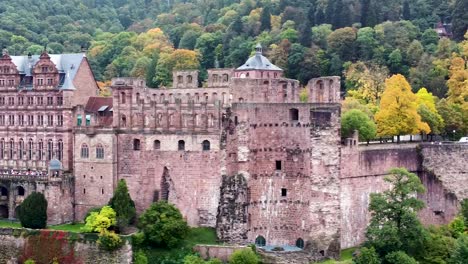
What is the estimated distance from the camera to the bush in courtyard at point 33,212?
57.1 meters

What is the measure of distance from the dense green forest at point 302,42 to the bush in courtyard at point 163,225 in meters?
18.2

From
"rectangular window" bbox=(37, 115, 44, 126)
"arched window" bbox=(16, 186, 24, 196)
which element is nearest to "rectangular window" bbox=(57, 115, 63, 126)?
"rectangular window" bbox=(37, 115, 44, 126)

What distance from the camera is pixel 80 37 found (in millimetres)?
130125

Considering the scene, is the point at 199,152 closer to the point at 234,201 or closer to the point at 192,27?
the point at 234,201

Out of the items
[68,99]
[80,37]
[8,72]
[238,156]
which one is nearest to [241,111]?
[238,156]

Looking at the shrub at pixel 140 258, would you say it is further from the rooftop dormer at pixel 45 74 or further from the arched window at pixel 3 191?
the rooftop dormer at pixel 45 74

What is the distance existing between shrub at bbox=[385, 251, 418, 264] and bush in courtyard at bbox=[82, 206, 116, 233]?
18.7 metres

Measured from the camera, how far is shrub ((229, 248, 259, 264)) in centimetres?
5175

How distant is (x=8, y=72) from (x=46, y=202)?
12670 mm

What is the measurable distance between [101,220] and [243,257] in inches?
407

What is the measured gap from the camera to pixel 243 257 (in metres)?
51.9

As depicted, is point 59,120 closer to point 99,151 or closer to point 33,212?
point 99,151

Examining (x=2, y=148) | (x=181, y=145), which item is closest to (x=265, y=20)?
(x=2, y=148)

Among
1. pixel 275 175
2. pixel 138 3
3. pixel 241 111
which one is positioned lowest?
pixel 275 175
